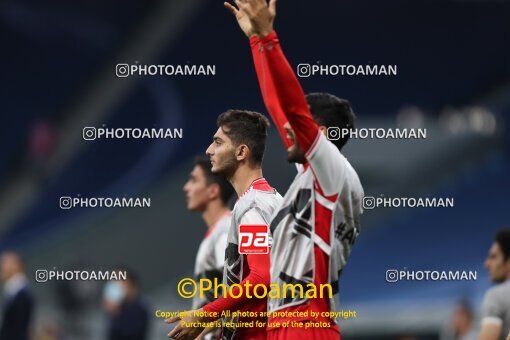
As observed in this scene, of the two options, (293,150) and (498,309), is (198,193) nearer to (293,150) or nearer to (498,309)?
(498,309)

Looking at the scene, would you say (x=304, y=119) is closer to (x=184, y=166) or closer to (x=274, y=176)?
(x=274, y=176)

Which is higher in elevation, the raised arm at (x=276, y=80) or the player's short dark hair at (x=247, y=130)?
the player's short dark hair at (x=247, y=130)

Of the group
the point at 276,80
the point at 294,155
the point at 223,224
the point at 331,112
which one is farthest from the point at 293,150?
the point at 223,224

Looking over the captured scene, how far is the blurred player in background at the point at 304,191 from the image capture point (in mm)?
3818

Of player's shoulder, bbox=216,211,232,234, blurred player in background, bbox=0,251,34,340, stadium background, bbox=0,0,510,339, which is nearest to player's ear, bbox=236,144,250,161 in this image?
player's shoulder, bbox=216,211,232,234

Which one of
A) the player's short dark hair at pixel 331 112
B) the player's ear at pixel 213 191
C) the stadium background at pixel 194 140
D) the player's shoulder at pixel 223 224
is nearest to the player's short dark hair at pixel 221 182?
the player's ear at pixel 213 191

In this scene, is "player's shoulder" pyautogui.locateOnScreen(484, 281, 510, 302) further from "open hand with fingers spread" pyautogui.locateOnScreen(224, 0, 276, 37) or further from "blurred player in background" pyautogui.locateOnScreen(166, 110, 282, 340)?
"open hand with fingers spread" pyautogui.locateOnScreen(224, 0, 276, 37)

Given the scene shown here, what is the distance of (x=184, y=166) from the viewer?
49.8ft

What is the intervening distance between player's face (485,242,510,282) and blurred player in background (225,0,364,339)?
7.73 feet

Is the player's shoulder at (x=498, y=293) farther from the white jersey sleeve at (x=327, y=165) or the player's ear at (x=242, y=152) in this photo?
the white jersey sleeve at (x=327, y=165)

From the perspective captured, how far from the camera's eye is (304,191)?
4.05 m

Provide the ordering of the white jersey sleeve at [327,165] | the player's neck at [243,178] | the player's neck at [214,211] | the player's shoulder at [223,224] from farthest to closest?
the player's neck at [214,211] < the player's shoulder at [223,224] < the player's neck at [243,178] < the white jersey sleeve at [327,165]

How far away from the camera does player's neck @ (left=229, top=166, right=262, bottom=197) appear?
5.07m

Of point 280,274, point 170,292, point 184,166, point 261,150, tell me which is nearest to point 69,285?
point 170,292
